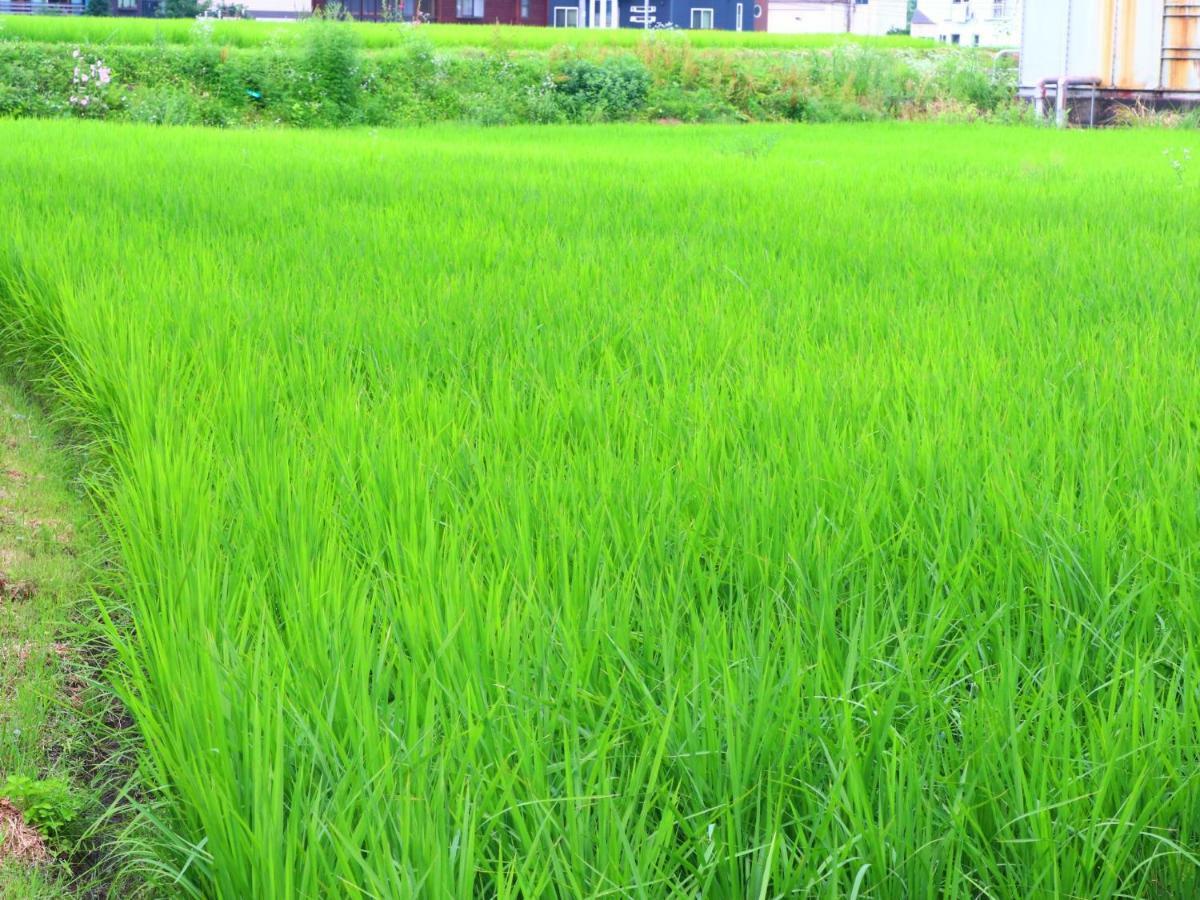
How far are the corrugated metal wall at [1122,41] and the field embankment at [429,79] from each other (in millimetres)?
1120

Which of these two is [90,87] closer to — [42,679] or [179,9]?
[42,679]

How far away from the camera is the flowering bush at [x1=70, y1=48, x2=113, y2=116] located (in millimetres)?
14950

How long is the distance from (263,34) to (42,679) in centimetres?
2030

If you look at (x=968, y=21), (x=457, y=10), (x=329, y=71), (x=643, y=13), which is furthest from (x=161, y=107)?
(x=968, y=21)

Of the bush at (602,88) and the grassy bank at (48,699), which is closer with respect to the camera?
the grassy bank at (48,699)

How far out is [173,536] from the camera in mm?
1730

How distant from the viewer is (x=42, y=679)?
1.76 metres

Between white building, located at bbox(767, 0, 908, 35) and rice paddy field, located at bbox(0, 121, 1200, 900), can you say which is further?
white building, located at bbox(767, 0, 908, 35)

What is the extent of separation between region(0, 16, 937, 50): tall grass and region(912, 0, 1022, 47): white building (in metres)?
20.7

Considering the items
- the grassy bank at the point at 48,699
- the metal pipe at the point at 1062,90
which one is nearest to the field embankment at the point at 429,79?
the metal pipe at the point at 1062,90

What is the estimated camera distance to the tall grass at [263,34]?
18.1m

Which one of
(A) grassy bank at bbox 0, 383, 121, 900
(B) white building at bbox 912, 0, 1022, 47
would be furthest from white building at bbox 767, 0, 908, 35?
(A) grassy bank at bbox 0, 383, 121, 900

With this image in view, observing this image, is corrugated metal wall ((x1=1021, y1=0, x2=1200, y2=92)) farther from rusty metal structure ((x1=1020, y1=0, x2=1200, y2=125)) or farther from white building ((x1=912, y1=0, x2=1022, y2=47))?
white building ((x1=912, y1=0, x2=1022, y2=47))

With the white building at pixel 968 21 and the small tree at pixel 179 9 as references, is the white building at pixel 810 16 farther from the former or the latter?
the small tree at pixel 179 9
